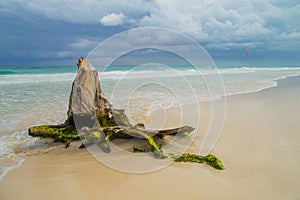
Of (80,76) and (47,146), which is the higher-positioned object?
(80,76)

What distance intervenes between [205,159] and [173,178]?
70cm

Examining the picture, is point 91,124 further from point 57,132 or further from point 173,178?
point 173,178

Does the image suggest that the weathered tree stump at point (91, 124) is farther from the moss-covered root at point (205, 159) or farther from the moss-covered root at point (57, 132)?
the moss-covered root at point (205, 159)

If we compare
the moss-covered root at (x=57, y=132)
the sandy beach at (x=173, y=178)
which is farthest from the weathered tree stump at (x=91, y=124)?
the sandy beach at (x=173, y=178)

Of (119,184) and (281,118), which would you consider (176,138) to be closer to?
(119,184)

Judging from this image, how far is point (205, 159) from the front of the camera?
10.6 ft

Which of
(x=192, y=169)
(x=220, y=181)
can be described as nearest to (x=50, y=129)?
(x=192, y=169)

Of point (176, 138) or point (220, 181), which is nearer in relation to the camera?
point (220, 181)

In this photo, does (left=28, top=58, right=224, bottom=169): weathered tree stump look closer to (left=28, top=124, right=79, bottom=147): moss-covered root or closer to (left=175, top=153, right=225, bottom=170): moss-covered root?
(left=28, top=124, right=79, bottom=147): moss-covered root

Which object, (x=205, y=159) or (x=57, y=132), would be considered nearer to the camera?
(x=205, y=159)

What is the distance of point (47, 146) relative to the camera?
395 centimetres

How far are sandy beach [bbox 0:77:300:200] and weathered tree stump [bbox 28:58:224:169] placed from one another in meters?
0.31

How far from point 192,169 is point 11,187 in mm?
2353

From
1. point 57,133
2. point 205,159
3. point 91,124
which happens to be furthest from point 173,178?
point 57,133
